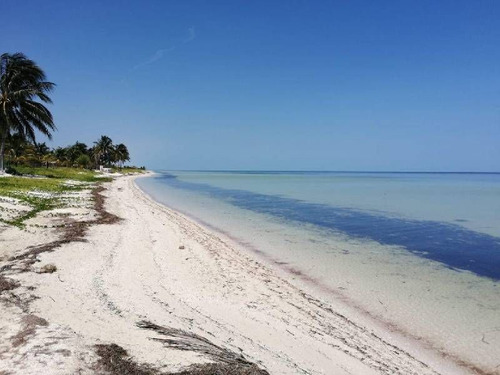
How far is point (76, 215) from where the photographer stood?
18.0m

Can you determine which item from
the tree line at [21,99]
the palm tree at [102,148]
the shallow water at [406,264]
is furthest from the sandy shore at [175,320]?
the palm tree at [102,148]

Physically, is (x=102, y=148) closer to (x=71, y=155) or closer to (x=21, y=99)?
(x=71, y=155)

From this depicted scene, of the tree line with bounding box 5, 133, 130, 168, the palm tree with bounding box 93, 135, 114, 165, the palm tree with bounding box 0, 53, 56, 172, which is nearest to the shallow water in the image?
the palm tree with bounding box 0, 53, 56, 172

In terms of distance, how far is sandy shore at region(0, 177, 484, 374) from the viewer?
4906 mm

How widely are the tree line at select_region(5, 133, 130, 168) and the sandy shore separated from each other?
7634cm

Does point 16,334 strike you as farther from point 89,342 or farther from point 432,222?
point 432,222

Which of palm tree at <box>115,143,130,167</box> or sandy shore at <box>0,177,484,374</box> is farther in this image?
palm tree at <box>115,143,130,167</box>

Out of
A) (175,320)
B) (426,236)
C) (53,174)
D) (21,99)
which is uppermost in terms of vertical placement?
(21,99)

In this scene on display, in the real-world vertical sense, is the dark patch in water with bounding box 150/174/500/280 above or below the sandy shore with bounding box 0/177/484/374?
below

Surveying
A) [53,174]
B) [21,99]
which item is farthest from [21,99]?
[53,174]

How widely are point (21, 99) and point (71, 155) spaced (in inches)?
2621

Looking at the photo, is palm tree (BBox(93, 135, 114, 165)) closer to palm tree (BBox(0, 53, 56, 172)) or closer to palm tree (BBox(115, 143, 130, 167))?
palm tree (BBox(115, 143, 130, 167))

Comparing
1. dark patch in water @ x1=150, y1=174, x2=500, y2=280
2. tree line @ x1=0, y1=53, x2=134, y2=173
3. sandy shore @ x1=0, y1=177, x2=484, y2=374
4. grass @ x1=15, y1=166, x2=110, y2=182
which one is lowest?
dark patch in water @ x1=150, y1=174, x2=500, y2=280

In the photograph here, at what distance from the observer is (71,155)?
339ft
